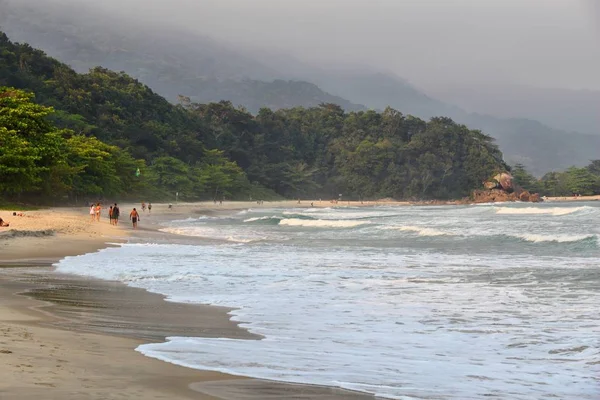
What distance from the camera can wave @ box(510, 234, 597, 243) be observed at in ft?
88.1

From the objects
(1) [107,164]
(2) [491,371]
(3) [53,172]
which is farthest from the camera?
(1) [107,164]

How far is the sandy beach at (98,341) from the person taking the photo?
17.4 feet

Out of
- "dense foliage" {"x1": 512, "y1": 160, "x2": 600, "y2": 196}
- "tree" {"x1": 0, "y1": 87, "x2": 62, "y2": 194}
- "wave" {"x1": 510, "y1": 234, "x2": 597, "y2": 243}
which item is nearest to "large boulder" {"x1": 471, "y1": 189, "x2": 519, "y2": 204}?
"dense foliage" {"x1": 512, "y1": 160, "x2": 600, "y2": 196}

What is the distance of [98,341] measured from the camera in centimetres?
726

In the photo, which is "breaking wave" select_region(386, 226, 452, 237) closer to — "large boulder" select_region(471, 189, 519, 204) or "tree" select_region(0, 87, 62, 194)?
"tree" select_region(0, 87, 62, 194)

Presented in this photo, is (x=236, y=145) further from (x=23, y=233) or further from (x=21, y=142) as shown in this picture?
(x=23, y=233)

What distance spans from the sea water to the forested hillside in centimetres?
4638

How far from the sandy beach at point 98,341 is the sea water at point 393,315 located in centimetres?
37

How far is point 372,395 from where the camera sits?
5695mm

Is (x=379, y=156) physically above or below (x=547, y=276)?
above

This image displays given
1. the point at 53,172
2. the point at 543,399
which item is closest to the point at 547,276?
the point at 543,399

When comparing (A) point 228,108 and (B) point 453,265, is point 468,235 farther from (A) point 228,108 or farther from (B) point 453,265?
(A) point 228,108

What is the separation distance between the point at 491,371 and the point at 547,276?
9235 millimetres

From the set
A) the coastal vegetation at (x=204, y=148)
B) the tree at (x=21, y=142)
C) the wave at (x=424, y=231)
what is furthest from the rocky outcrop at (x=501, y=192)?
the wave at (x=424, y=231)
